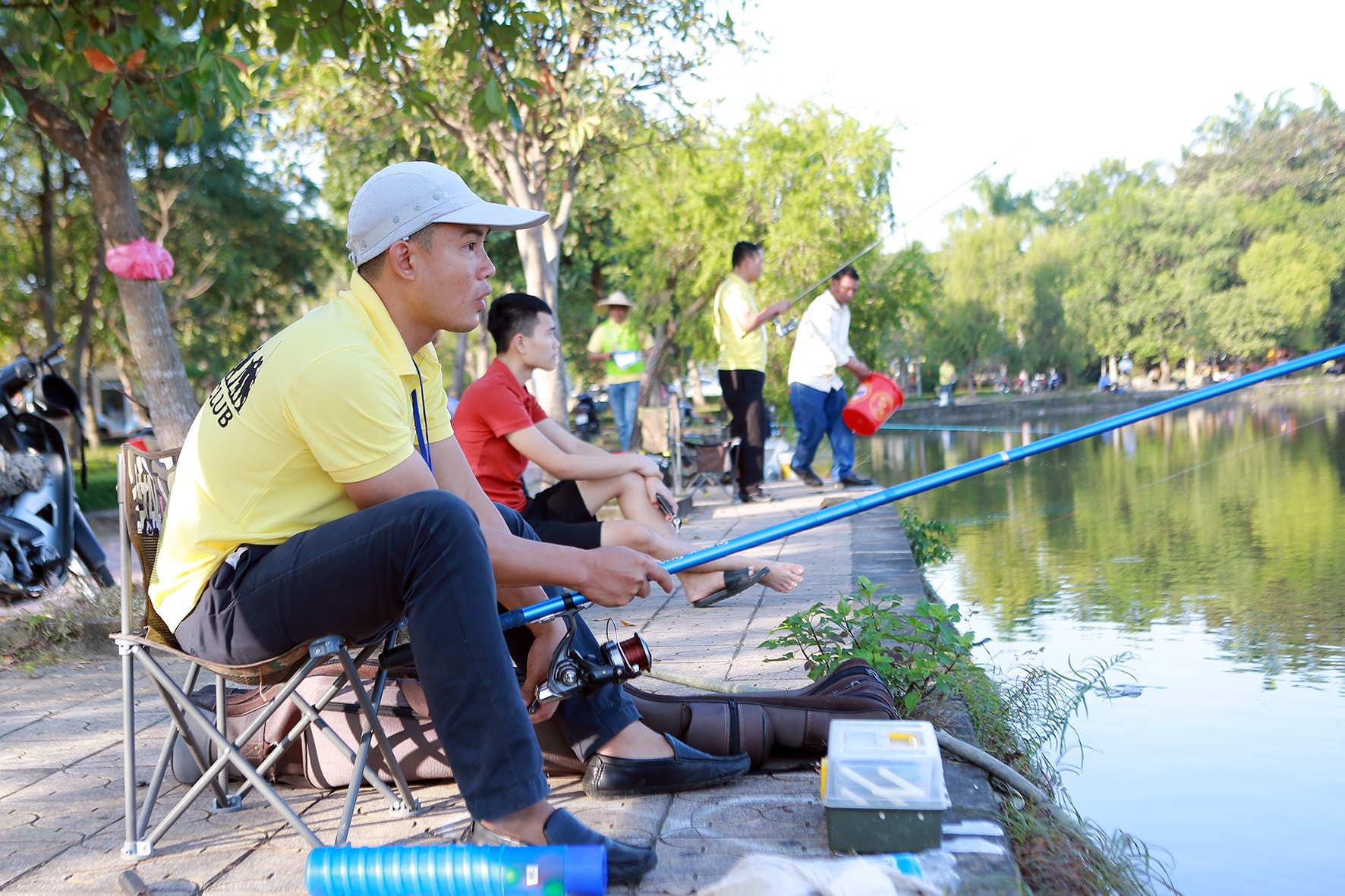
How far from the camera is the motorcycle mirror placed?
571 cm

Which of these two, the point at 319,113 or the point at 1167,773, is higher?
the point at 319,113

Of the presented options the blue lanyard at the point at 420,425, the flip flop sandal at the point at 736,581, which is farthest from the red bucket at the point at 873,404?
the blue lanyard at the point at 420,425

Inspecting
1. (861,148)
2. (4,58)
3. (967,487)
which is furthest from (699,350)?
(4,58)

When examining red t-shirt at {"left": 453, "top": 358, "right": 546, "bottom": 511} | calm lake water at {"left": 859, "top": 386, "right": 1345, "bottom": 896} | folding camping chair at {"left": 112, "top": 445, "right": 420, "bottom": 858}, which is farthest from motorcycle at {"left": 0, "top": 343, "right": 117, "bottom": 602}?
calm lake water at {"left": 859, "top": 386, "right": 1345, "bottom": 896}

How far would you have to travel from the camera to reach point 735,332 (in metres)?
9.16

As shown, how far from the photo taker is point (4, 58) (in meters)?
5.84

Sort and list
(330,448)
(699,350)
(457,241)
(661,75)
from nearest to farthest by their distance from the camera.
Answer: (330,448)
(457,241)
(661,75)
(699,350)

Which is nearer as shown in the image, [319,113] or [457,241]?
[457,241]

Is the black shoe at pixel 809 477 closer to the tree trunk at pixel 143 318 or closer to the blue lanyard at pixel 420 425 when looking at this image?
the tree trunk at pixel 143 318

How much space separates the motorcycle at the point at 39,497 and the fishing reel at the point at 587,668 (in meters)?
3.54

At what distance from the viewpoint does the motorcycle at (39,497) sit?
5.31 metres

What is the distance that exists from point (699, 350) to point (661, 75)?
10.7 m

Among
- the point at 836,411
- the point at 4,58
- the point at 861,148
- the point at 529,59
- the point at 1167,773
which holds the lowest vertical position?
the point at 1167,773

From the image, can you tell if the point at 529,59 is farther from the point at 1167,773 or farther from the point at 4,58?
the point at 1167,773
